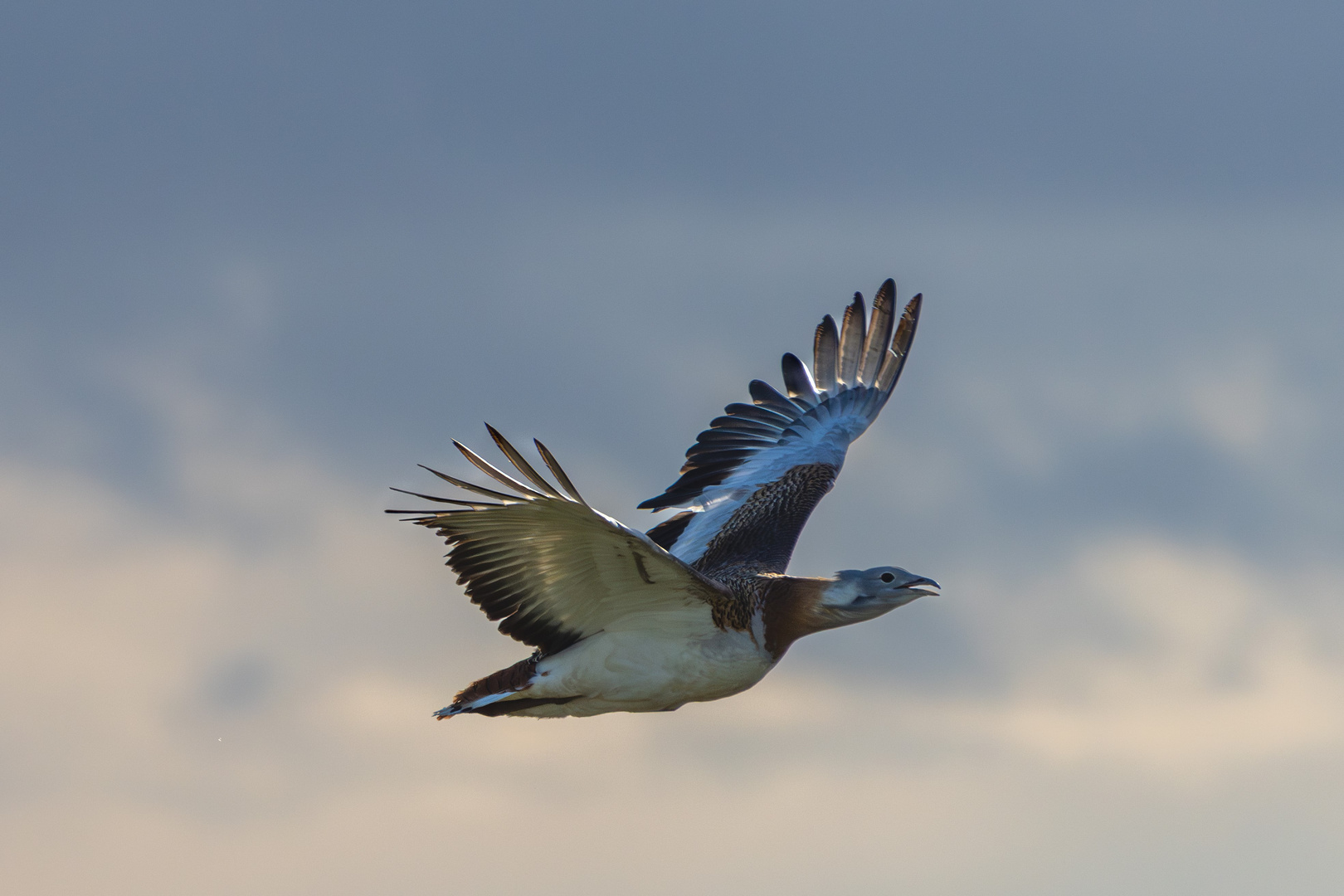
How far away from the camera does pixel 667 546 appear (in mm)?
19016

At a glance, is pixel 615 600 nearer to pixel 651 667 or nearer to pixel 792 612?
pixel 651 667

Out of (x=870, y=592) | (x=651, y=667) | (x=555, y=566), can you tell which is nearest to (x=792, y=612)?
(x=870, y=592)

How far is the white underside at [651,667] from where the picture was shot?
48.3ft

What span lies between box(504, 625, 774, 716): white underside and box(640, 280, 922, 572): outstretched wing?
3684mm

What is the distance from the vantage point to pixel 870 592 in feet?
48.9

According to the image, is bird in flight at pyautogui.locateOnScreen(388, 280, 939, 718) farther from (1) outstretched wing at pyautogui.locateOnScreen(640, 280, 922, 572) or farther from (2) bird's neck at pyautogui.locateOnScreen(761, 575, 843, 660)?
(1) outstretched wing at pyautogui.locateOnScreen(640, 280, 922, 572)

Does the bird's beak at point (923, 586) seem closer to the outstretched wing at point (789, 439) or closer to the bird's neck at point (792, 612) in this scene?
the bird's neck at point (792, 612)

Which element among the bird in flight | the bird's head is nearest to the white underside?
the bird in flight

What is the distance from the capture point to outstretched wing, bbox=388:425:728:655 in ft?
40.8

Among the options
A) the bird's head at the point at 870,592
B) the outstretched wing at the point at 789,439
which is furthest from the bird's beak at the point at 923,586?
the outstretched wing at the point at 789,439

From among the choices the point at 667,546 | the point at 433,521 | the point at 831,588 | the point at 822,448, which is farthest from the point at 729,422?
the point at 433,521

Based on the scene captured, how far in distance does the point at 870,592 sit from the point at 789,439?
22.7ft

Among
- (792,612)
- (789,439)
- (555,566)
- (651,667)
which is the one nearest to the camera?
(555,566)

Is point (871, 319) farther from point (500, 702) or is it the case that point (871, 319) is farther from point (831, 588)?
point (500, 702)
